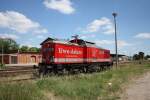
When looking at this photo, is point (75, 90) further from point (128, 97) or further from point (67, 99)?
point (128, 97)

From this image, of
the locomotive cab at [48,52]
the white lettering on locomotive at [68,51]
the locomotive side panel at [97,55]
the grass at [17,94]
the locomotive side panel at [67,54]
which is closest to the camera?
the grass at [17,94]

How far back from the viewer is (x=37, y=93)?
12.3 meters

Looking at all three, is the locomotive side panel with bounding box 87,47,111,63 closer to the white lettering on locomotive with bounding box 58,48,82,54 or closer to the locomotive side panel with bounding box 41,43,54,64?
the white lettering on locomotive with bounding box 58,48,82,54

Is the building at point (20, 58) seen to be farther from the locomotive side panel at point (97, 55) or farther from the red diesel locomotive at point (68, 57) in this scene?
the red diesel locomotive at point (68, 57)

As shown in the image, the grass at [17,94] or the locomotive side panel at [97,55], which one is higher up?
the locomotive side panel at [97,55]

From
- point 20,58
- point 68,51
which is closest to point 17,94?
point 68,51

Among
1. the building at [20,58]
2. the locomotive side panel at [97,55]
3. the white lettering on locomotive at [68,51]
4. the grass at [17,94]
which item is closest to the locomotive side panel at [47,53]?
the white lettering on locomotive at [68,51]

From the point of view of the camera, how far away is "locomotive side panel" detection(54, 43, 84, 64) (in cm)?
2462

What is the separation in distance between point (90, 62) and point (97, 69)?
2.99 meters

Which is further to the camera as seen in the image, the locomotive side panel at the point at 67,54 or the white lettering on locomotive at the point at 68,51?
A: the white lettering on locomotive at the point at 68,51

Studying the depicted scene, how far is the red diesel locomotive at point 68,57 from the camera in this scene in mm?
24250

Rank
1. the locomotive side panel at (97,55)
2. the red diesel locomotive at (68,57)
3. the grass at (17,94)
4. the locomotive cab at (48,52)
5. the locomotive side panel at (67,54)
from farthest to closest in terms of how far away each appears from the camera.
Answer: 1. the locomotive side panel at (97,55)
2. the locomotive side panel at (67,54)
3. the locomotive cab at (48,52)
4. the red diesel locomotive at (68,57)
5. the grass at (17,94)

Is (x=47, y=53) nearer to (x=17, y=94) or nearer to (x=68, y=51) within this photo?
(x=68, y=51)

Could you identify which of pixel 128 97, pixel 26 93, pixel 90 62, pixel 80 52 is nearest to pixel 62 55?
pixel 80 52
